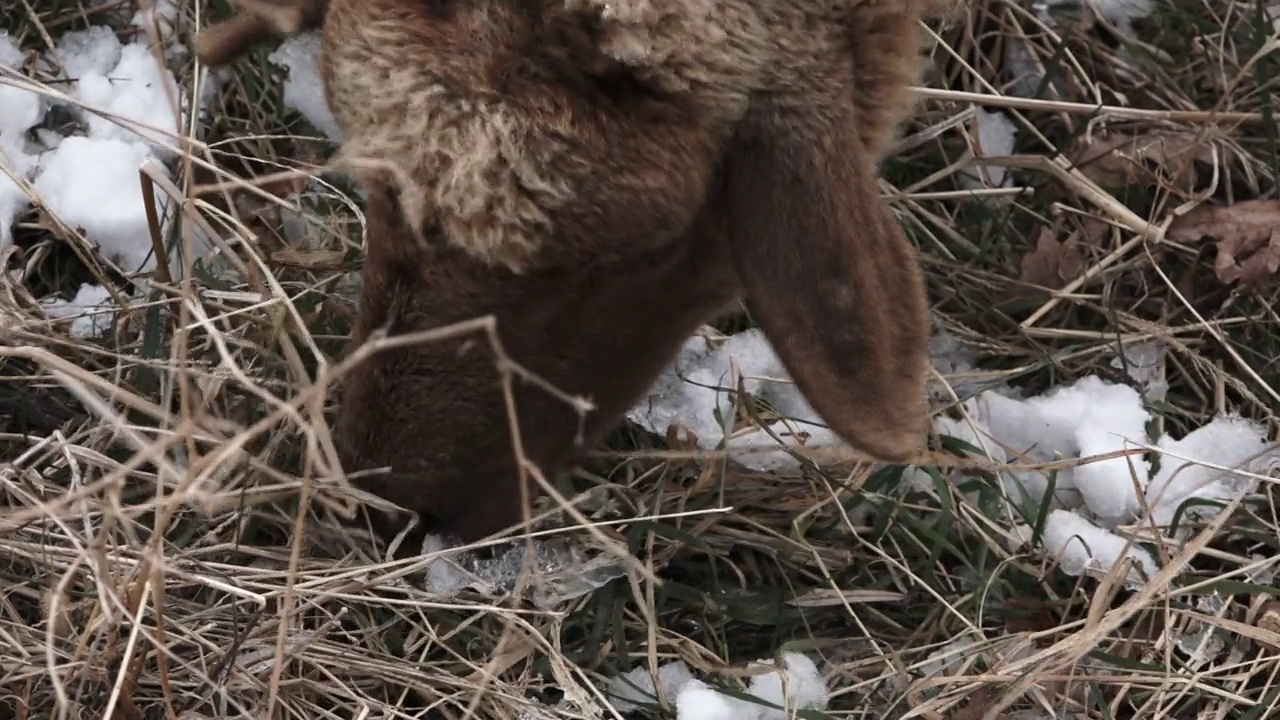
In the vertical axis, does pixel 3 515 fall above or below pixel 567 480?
above

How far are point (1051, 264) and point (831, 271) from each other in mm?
1563

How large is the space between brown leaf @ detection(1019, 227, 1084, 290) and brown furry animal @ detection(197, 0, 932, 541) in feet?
4.22

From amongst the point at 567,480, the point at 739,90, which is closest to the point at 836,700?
the point at 567,480

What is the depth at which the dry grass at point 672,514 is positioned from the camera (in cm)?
215

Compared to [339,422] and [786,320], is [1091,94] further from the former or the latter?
[339,422]

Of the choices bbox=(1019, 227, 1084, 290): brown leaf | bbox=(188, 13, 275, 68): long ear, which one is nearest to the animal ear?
bbox=(188, 13, 275, 68): long ear

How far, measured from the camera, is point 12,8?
10.7 feet

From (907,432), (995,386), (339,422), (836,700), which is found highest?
(907,432)

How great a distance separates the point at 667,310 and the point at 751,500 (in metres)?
0.77

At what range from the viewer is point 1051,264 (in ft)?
10.5

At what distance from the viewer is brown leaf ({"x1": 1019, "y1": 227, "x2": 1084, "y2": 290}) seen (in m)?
3.20

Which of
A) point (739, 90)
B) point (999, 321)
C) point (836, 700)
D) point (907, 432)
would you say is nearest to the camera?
point (739, 90)

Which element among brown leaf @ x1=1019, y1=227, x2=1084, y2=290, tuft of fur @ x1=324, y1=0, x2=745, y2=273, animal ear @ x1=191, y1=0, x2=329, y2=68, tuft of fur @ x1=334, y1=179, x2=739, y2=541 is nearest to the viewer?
tuft of fur @ x1=324, y1=0, x2=745, y2=273

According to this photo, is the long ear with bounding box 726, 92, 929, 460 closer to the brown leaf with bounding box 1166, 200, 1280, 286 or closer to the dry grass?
the dry grass
